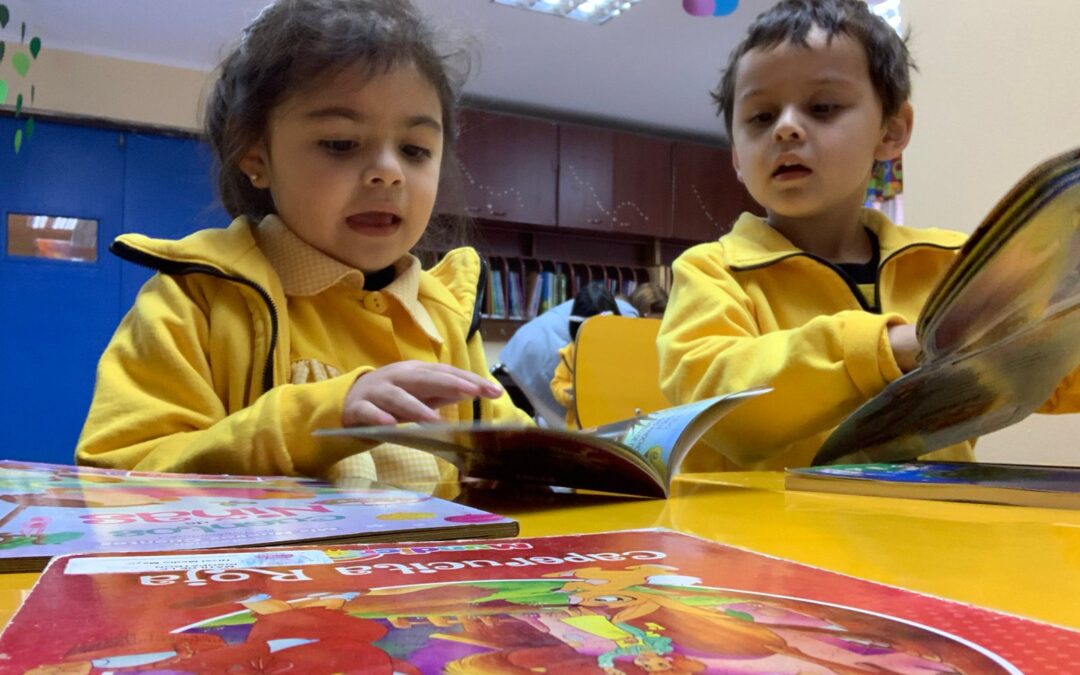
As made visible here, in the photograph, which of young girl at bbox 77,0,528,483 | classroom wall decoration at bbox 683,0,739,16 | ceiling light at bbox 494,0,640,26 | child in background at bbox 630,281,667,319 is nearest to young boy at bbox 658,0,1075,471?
young girl at bbox 77,0,528,483

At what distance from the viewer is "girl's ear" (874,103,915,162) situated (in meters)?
1.16

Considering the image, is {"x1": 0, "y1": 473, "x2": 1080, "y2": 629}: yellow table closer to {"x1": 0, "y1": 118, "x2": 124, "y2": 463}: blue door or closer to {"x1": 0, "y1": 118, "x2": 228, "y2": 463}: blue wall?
{"x1": 0, "y1": 118, "x2": 228, "y2": 463}: blue wall

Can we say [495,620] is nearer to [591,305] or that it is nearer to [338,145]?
[338,145]

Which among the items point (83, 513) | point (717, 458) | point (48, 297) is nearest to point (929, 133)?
point (717, 458)

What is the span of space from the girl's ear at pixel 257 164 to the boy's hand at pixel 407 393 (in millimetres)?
425

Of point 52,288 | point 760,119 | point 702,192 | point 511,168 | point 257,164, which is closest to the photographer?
point 257,164

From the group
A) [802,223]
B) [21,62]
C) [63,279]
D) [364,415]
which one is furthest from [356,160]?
[21,62]

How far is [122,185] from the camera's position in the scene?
4.13 m

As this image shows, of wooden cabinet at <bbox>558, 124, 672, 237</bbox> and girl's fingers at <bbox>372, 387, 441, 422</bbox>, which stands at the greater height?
wooden cabinet at <bbox>558, 124, 672, 237</bbox>

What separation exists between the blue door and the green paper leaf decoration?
25 centimetres

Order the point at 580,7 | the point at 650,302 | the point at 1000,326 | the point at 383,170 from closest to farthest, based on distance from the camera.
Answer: the point at 1000,326
the point at 383,170
the point at 580,7
the point at 650,302

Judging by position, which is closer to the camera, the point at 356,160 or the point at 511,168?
the point at 356,160

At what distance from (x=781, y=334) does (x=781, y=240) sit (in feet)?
0.95

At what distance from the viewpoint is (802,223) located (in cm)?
115
